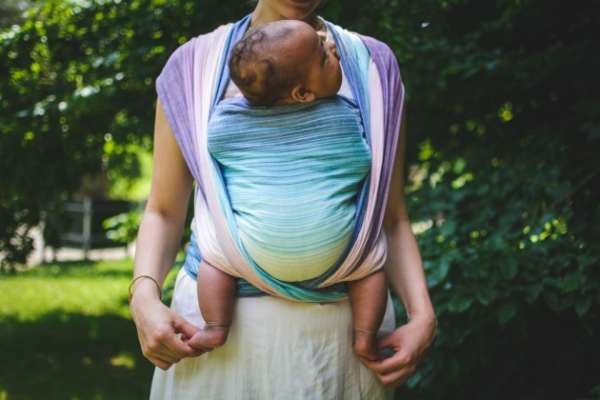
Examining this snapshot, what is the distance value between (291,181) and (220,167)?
0.57 feet

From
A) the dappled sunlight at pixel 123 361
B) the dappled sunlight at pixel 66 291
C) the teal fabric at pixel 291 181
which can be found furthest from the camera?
the dappled sunlight at pixel 66 291

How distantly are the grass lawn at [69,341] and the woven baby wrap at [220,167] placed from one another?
282 cm

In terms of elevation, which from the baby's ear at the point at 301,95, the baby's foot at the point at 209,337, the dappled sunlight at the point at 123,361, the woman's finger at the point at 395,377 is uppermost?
the baby's ear at the point at 301,95

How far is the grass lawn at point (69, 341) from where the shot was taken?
5.58 meters

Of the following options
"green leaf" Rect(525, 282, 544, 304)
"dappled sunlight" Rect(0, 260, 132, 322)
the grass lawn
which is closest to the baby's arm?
"green leaf" Rect(525, 282, 544, 304)

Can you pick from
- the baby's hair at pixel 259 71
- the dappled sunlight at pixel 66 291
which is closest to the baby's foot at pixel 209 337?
the baby's hair at pixel 259 71

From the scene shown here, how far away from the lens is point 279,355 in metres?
1.54

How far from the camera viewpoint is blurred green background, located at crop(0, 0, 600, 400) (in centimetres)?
334

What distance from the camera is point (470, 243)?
397cm

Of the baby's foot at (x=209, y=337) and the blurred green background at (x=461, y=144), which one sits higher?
the baby's foot at (x=209, y=337)

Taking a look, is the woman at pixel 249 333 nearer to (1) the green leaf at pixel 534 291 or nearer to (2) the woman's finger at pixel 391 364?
(2) the woman's finger at pixel 391 364

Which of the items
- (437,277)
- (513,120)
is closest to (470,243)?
(437,277)

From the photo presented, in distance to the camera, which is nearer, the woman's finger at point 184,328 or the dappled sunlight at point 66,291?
the woman's finger at point 184,328

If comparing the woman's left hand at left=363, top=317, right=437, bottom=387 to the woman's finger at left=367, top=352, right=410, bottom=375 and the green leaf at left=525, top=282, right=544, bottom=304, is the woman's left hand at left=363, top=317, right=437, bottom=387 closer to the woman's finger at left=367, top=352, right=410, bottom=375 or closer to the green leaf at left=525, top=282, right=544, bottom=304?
the woman's finger at left=367, top=352, right=410, bottom=375
